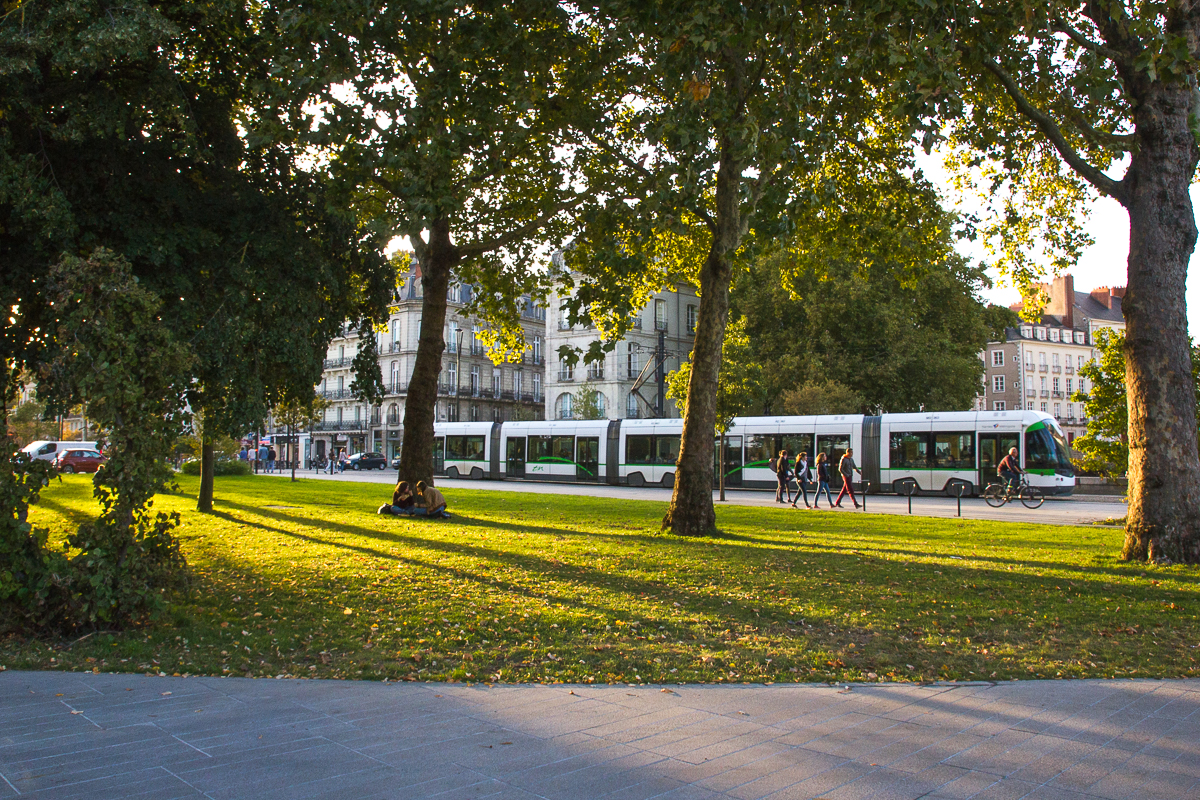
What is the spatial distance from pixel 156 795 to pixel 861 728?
3.42m

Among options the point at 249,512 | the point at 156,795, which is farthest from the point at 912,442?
the point at 156,795

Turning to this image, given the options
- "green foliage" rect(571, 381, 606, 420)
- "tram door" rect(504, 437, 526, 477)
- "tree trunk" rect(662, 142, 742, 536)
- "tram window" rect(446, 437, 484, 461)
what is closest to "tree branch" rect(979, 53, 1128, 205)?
"tree trunk" rect(662, 142, 742, 536)

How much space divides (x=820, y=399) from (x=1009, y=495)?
14.1 meters

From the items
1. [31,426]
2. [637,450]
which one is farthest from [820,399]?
[31,426]

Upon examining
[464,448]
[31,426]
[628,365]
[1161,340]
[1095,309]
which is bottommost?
[464,448]

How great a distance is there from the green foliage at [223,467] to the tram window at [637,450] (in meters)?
18.4

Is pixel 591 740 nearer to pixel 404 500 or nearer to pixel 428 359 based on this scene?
pixel 428 359

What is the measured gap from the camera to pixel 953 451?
30.9 metres

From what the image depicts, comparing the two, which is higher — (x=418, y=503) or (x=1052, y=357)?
(x=1052, y=357)

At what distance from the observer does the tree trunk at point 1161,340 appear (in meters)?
11.2

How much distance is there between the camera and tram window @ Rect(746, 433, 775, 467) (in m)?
34.8

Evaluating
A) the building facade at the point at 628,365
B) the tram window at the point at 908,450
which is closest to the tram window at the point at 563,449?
the tram window at the point at 908,450

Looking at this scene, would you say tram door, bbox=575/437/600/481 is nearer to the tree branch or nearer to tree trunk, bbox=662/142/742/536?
tree trunk, bbox=662/142/742/536

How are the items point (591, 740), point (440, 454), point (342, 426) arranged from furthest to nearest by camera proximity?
point (342, 426) → point (440, 454) → point (591, 740)
